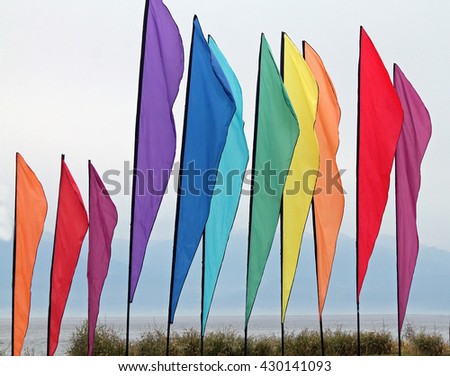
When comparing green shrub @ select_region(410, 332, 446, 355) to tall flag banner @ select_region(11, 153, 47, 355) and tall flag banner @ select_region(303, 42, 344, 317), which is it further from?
tall flag banner @ select_region(11, 153, 47, 355)

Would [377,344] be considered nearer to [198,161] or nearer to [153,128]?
[198,161]

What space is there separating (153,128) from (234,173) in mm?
922

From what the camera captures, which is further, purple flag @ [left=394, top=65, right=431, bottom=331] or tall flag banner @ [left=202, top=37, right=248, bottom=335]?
purple flag @ [left=394, top=65, right=431, bottom=331]

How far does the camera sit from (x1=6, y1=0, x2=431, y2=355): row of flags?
7.54 metres

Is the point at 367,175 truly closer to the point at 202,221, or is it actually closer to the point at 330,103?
the point at 330,103

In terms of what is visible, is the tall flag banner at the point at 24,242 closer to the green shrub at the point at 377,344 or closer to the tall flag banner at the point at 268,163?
the tall flag banner at the point at 268,163

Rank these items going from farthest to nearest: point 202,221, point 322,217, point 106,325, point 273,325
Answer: point 273,325 < point 106,325 < point 322,217 < point 202,221

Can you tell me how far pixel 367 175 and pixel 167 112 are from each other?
83.8 inches

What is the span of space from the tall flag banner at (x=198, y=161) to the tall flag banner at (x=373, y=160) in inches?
59.9

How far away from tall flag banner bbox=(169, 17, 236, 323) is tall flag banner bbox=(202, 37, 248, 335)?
296mm

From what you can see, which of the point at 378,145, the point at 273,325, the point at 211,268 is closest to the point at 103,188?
the point at 211,268

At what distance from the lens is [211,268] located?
7824 mm

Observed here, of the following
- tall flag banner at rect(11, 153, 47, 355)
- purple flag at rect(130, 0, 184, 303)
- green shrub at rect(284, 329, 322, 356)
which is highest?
purple flag at rect(130, 0, 184, 303)

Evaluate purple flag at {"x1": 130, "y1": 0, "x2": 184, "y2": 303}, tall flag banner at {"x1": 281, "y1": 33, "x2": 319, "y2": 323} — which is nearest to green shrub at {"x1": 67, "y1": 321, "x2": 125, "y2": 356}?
purple flag at {"x1": 130, "y1": 0, "x2": 184, "y2": 303}
